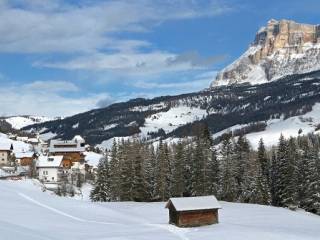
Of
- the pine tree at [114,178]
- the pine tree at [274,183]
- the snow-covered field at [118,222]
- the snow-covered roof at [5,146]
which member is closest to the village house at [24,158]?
the snow-covered roof at [5,146]

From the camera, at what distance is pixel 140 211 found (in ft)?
253

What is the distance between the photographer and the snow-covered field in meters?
44.6

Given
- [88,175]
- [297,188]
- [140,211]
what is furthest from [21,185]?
[88,175]

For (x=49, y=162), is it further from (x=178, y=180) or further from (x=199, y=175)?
(x=199, y=175)

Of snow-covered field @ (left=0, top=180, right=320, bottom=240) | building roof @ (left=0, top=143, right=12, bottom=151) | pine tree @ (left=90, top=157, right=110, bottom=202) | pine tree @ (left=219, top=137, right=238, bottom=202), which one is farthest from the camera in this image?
building roof @ (left=0, top=143, right=12, bottom=151)

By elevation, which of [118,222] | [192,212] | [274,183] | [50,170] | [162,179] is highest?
[50,170]

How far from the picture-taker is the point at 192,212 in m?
62.3

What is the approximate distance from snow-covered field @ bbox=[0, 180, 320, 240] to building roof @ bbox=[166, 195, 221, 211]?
2.40 metres

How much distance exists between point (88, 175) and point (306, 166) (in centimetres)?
10202

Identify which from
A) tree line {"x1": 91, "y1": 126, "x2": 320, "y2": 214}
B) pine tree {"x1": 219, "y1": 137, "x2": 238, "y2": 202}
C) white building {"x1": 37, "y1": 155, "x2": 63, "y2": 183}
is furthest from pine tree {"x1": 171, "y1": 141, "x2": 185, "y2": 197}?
white building {"x1": 37, "y1": 155, "x2": 63, "y2": 183}

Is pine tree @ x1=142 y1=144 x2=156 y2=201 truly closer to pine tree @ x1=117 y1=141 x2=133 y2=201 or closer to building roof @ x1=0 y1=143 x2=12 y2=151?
pine tree @ x1=117 y1=141 x2=133 y2=201

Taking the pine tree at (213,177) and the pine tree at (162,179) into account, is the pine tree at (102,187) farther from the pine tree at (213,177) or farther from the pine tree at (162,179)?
the pine tree at (213,177)

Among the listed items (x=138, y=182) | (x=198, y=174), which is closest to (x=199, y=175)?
(x=198, y=174)

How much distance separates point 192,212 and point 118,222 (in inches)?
335
